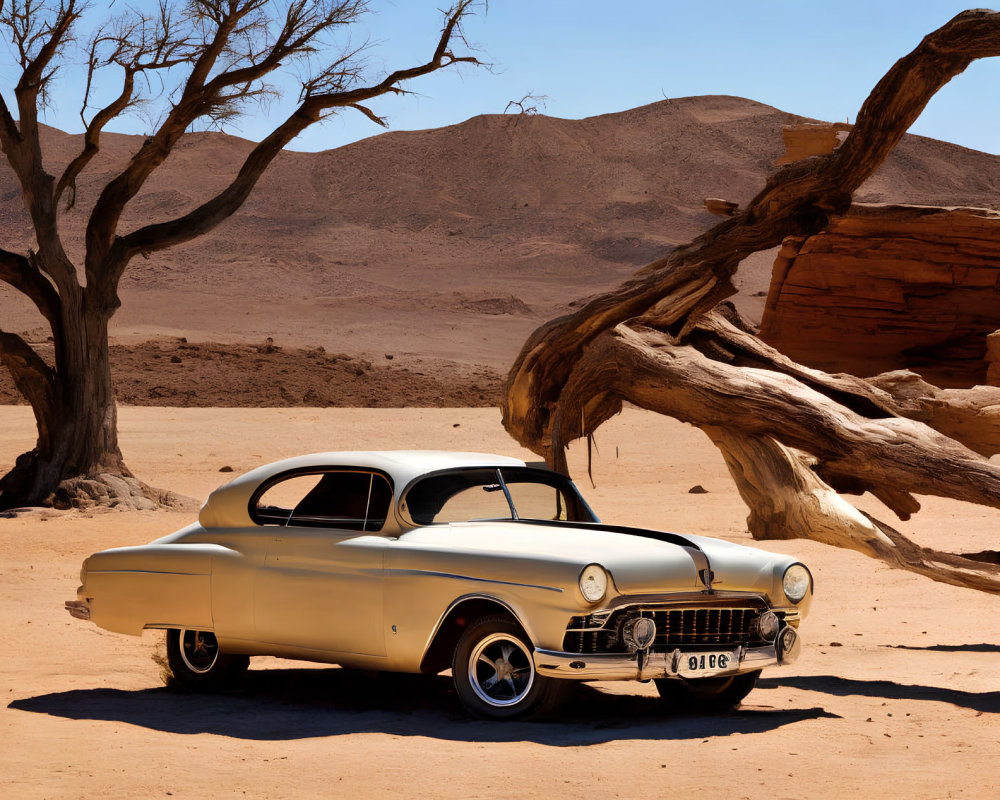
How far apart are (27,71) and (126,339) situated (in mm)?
29231

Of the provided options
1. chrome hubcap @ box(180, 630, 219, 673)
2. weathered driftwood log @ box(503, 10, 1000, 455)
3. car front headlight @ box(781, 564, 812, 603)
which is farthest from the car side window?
weathered driftwood log @ box(503, 10, 1000, 455)

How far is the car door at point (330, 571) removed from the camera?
6.45 m

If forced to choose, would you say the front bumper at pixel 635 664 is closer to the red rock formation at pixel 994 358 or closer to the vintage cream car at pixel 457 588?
the vintage cream car at pixel 457 588

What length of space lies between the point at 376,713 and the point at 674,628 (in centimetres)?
159

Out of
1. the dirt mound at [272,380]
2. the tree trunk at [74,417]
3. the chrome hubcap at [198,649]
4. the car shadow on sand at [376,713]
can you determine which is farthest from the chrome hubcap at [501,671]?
the dirt mound at [272,380]

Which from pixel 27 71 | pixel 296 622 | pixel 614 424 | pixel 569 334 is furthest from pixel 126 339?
pixel 296 622

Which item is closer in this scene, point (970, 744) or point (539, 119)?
point (970, 744)

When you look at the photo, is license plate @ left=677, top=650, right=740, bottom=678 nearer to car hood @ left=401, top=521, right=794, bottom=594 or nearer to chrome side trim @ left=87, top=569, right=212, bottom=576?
car hood @ left=401, top=521, right=794, bottom=594

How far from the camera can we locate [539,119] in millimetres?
91750

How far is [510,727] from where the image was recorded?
19.5 ft

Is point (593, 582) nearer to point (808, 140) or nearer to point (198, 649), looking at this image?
point (198, 649)

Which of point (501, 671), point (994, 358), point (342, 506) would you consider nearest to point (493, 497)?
point (342, 506)

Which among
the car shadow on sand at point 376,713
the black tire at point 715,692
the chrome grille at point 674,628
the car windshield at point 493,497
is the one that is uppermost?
the car windshield at point 493,497

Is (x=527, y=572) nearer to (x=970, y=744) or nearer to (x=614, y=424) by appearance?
(x=970, y=744)
